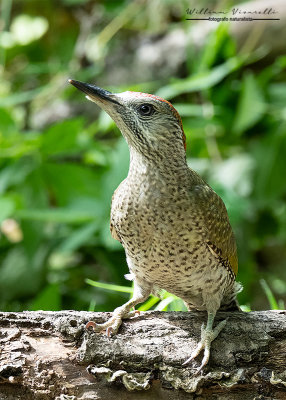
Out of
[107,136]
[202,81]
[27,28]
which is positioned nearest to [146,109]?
[202,81]

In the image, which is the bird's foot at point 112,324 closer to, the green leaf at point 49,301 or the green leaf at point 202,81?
the green leaf at point 49,301

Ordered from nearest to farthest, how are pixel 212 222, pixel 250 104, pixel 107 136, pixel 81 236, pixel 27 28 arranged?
1. pixel 212 222
2. pixel 81 236
3. pixel 250 104
4. pixel 107 136
5. pixel 27 28

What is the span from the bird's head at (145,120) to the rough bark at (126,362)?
2.73 ft

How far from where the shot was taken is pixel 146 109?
2689 millimetres

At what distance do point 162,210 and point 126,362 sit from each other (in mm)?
714

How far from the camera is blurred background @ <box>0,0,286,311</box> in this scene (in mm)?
4434

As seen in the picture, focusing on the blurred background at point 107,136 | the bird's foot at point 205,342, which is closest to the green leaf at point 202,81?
the blurred background at point 107,136

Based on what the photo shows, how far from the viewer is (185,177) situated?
2754 millimetres

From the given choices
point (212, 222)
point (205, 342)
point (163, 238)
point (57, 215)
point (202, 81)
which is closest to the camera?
point (205, 342)

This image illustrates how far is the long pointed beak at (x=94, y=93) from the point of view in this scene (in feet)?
8.24

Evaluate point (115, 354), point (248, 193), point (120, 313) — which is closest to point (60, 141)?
point (248, 193)

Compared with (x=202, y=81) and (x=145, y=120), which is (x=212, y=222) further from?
(x=202, y=81)

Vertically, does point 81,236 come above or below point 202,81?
below

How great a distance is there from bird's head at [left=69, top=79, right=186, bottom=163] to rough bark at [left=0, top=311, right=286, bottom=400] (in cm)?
83
